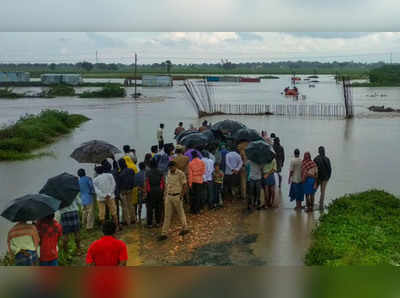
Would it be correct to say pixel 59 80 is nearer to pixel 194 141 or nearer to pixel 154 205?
pixel 194 141

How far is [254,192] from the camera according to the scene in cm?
850

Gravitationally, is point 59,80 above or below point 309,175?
above

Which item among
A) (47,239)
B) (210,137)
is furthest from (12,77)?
(47,239)

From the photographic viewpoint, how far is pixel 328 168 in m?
8.42

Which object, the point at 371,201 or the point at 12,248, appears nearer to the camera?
the point at 12,248

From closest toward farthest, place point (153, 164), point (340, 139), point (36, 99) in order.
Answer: point (153, 164), point (340, 139), point (36, 99)

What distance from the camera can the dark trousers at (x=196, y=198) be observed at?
27.0 ft

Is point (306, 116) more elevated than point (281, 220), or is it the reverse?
point (306, 116)

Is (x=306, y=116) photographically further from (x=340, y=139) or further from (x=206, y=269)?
(x=206, y=269)

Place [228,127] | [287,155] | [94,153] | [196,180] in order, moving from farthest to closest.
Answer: [287,155]
[228,127]
[94,153]
[196,180]

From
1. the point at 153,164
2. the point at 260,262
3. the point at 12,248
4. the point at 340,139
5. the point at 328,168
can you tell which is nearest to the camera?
the point at 12,248

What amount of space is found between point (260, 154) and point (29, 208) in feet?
15.1

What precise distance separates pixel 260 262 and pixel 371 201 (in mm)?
3199

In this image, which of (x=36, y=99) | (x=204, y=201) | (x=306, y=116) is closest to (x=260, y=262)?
(x=204, y=201)
